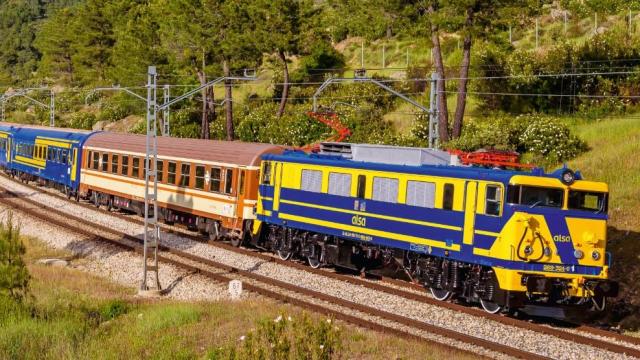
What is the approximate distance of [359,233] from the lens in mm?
22578

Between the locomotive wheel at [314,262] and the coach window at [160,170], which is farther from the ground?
the coach window at [160,170]

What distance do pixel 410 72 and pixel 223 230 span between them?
2864 centimetres

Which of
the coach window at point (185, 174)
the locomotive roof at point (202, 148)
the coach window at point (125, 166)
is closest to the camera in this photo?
the locomotive roof at point (202, 148)

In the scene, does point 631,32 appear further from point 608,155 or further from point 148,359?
point 148,359

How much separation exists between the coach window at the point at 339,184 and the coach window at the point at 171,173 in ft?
33.1

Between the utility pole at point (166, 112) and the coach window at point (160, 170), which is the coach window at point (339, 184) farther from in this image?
the coach window at point (160, 170)

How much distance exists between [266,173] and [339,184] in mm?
4387

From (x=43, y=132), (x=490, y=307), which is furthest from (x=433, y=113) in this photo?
(x=43, y=132)

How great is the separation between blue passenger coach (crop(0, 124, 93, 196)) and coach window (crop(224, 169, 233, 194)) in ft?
46.2

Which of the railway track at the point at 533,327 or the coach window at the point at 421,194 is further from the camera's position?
the coach window at the point at 421,194

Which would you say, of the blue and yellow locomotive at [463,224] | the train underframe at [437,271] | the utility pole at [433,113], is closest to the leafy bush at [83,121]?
the train underframe at [437,271]

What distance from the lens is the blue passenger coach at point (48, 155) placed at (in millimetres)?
41094

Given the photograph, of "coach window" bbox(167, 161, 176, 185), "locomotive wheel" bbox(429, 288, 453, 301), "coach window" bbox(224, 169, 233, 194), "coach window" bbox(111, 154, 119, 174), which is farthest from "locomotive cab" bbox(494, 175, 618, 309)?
"coach window" bbox(111, 154, 119, 174)

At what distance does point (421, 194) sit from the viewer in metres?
20.3
